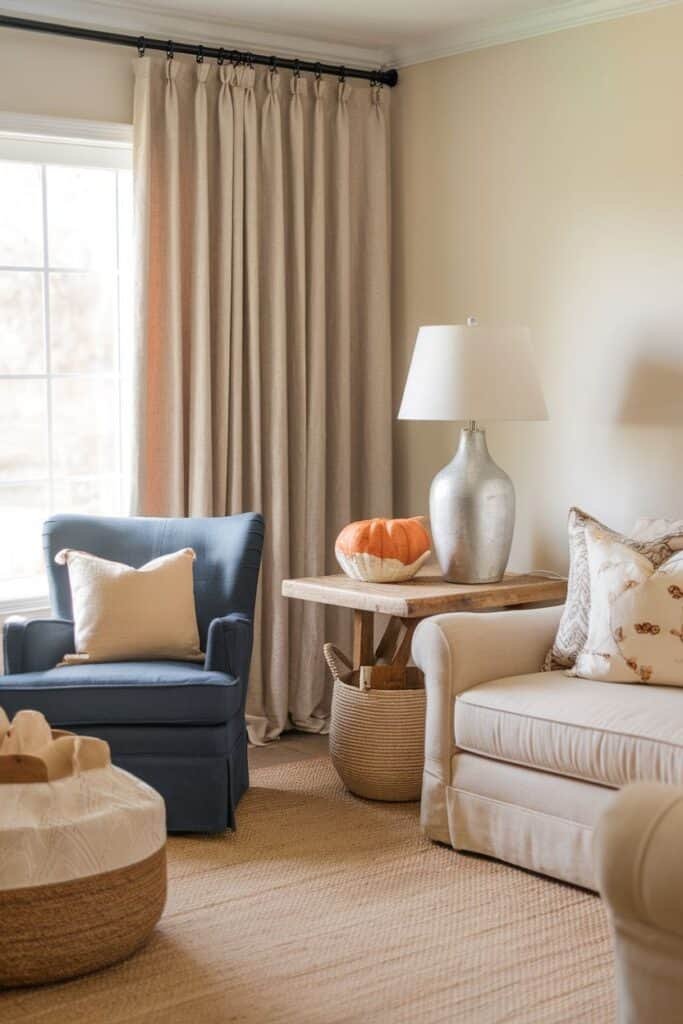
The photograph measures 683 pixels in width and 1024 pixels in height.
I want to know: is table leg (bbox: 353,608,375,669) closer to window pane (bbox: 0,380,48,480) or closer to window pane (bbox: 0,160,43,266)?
window pane (bbox: 0,380,48,480)

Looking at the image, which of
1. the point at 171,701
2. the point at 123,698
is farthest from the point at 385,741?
the point at 123,698

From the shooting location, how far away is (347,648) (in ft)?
17.2

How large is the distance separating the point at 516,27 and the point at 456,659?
2290 millimetres

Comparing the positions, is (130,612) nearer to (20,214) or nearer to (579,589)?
(579,589)

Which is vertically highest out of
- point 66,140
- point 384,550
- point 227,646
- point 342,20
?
point 342,20

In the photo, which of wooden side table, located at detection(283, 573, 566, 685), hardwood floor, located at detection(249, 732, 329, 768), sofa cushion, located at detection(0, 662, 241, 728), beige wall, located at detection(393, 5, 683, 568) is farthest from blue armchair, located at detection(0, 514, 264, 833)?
beige wall, located at detection(393, 5, 683, 568)

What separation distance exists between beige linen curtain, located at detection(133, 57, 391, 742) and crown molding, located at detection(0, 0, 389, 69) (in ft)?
0.32

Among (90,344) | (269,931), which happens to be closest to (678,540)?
(269,931)

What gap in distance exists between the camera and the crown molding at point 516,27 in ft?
14.1

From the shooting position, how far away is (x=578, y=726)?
3320mm

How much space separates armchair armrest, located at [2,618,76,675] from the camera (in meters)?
3.99

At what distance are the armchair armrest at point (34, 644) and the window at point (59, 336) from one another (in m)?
0.51

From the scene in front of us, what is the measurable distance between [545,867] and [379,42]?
312cm

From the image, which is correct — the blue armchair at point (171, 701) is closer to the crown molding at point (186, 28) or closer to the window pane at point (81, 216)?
the window pane at point (81, 216)
